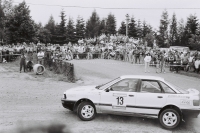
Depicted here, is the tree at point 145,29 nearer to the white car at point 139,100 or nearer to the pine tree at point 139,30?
the pine tree at point 139,30

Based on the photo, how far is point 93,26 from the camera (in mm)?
95188

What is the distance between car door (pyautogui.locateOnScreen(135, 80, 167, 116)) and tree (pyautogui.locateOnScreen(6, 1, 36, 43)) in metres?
41.6

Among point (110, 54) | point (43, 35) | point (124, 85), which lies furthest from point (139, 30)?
point (124, 85)

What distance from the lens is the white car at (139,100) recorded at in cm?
836

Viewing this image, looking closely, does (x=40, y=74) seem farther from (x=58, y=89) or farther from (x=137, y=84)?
(x=137, y=84)

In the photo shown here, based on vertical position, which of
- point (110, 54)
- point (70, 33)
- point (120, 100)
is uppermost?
point (70, 33)

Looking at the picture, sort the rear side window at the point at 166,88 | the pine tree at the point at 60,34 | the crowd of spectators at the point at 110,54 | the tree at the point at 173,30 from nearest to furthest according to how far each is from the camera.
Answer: the rear side window at the point at 166,88 < the crowd of spectators at the point at 110,54 < the pine tree at the point at 60,34 < the tree at the point at 173,30

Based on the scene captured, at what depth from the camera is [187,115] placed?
27.3 ft

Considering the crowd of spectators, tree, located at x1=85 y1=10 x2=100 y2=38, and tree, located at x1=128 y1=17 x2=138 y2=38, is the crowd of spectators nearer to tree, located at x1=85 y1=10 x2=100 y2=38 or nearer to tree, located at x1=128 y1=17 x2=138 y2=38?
tree, located at x1=128 y1=17 x2=138 y2=38

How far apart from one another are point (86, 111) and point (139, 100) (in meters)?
1.69

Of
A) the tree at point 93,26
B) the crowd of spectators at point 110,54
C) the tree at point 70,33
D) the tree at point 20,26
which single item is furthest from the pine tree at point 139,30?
the tree at point 20,26

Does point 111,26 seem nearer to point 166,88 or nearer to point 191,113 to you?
point 166,88

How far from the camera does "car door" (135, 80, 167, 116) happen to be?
8461mm


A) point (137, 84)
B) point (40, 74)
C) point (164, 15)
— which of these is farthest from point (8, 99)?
point (164, 15)
